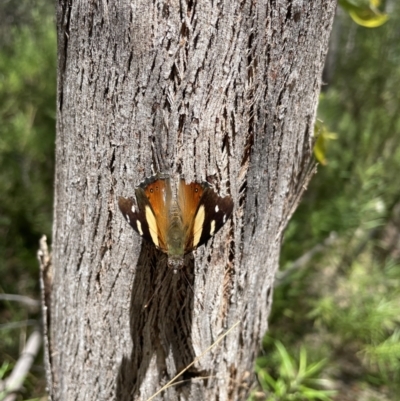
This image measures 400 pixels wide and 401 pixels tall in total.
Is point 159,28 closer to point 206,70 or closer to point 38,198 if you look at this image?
point 206,70

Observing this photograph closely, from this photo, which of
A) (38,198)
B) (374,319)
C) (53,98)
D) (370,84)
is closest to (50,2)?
(53,98)

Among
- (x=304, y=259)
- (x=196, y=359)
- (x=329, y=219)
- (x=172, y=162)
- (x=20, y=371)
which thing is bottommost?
(x=20, y=371)

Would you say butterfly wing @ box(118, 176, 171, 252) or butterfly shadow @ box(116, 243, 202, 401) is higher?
butterfly wing @ box(118, 176, 171, 252)

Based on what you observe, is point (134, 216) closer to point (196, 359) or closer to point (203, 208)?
point (203, 208)

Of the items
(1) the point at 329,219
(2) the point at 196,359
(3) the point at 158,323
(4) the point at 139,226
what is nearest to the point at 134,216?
(4) the point at 139,226

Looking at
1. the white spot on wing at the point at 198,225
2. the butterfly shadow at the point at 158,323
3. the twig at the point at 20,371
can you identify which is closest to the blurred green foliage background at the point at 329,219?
the twig at the point at 20,371

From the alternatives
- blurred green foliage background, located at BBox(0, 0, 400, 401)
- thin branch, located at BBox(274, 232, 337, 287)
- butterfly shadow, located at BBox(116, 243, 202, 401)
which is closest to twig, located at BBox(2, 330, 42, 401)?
blurred green foliage background, located at BBox(0, 0, 400, 401)

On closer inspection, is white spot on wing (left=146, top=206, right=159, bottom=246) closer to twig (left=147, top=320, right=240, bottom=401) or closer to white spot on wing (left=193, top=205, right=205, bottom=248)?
white spot on wing (left=193, top=205, right=205, bottom=248)
